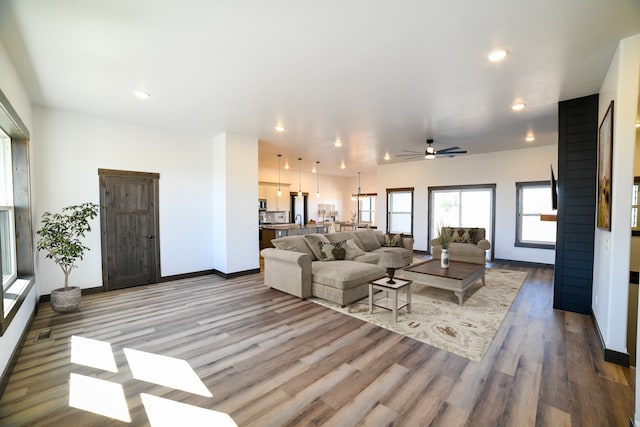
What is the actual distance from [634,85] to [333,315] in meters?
3.93

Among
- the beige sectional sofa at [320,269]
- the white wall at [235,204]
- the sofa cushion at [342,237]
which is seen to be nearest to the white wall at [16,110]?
the white wall at [235,204]

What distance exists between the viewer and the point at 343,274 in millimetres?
4195

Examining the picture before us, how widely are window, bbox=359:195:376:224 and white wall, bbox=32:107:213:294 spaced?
9.08 metres

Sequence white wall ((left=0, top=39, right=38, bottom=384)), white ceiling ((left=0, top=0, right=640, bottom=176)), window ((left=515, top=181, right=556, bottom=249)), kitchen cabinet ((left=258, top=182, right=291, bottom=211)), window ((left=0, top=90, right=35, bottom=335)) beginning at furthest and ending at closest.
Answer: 1. kitchen cabinet ((left=258, top=182, right=291, bottom=211))
2. window ((left=515, top=181, right=556, bottom=249))
3. window ((left=0, top=90, right=35, bottom=335))
4. white wall ((left=0, top=39, right=38, bottom=384))
5. white ceiling ((left=0, top=0, right=640, bottom=176))

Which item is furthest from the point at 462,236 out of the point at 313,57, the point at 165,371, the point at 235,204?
the point at 165,371

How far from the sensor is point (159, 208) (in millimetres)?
5516

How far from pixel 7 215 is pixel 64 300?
1.29 m

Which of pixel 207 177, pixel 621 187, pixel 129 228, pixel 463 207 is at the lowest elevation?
pixel 129 228

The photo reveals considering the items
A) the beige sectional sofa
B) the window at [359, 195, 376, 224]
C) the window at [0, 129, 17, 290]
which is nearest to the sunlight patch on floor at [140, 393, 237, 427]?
the beige sectional sofa

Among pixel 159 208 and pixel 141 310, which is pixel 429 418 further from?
pixel 159 208

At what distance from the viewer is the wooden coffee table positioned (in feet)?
13.8

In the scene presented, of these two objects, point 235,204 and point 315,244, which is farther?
point 235,204

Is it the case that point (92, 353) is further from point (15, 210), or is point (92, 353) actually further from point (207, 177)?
point (207, 177)

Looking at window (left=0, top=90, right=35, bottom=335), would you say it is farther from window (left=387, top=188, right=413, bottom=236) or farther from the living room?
window (left=387, top=188, right=413, bottom=236)
